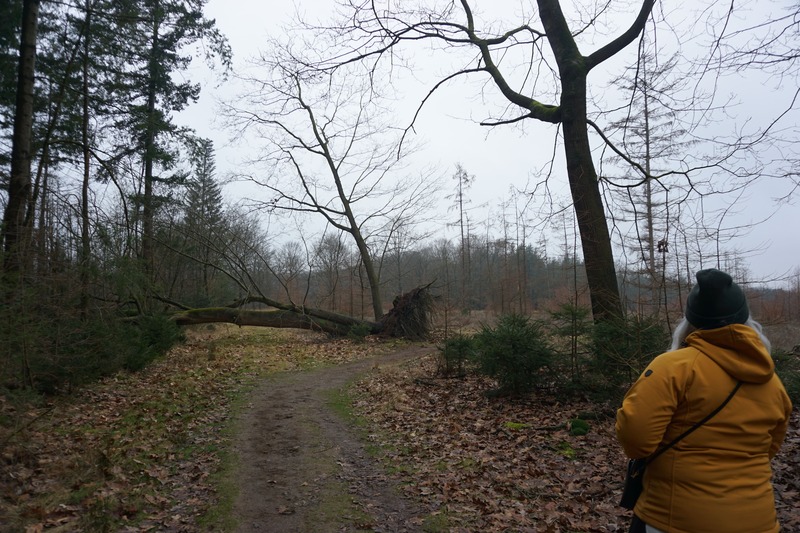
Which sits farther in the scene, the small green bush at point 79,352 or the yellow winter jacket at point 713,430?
the small green bush at point 79,352

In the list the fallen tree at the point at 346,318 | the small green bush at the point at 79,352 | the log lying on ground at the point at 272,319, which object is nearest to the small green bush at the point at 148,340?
the small green bush at the point at 79,352

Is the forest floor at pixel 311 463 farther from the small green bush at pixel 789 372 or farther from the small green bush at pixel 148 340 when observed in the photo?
the small green bush at pixel 148 340

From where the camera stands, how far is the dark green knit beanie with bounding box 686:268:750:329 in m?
2.25

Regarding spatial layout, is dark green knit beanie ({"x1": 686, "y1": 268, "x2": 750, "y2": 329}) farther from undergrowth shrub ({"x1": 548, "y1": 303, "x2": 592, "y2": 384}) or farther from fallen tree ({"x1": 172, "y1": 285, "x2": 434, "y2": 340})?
fallen tree ({"x1": 172, "y1": 285, "x2": 434, "y2": 340})

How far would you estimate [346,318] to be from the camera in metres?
21.4

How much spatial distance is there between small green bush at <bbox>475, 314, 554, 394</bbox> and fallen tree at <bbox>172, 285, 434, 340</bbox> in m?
11.3

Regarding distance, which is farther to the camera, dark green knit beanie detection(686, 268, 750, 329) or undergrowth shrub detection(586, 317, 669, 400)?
undergrowth shrub detection(586, 317, 669, 400)

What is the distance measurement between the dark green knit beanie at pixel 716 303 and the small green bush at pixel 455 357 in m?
8.82

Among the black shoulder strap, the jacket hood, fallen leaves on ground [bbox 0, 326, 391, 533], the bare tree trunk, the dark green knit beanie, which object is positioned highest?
the bare tree trunk

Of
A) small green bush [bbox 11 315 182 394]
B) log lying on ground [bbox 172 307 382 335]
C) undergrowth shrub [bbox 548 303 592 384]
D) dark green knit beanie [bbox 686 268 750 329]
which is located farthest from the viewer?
log lying on ground [bbox 172 307 382 335]

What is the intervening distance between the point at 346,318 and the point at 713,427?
64.4 feet

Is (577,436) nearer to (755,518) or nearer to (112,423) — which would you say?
(755,518)

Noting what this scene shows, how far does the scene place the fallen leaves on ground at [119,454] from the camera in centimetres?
470

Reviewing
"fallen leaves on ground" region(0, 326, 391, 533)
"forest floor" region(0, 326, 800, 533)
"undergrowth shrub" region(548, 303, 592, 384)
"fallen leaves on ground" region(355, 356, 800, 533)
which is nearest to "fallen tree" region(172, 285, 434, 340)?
"fallen leaves on ground" region(0, 326, 391, 533)
